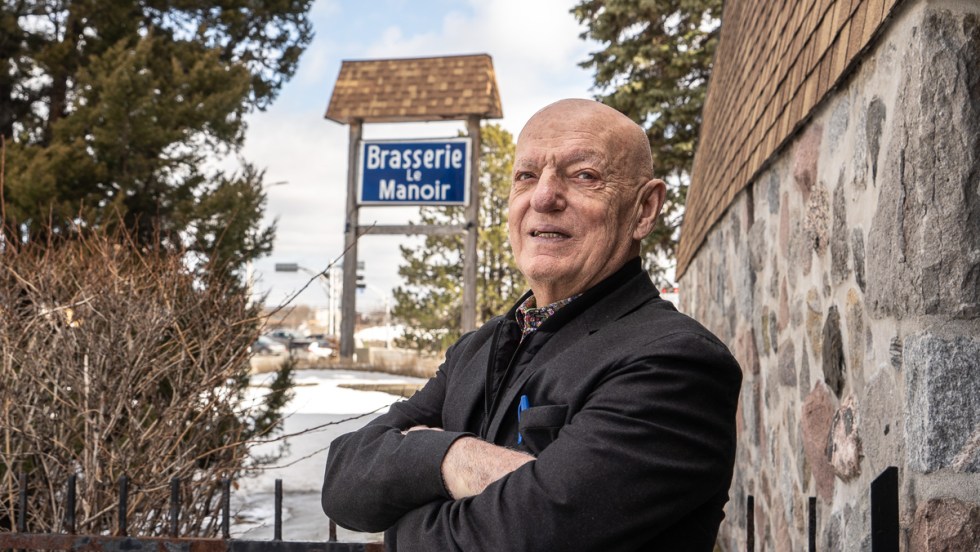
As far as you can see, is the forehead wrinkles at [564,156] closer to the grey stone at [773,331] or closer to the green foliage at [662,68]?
the grey stone at [773,331]

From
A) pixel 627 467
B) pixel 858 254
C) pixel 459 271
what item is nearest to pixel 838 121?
pixel 858 254

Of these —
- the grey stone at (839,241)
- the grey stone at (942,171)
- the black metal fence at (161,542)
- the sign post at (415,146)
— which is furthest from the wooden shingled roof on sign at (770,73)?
the sign post at (415,146)

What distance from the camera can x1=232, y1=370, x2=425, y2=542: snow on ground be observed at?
20.9ft

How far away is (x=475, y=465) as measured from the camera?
164cm

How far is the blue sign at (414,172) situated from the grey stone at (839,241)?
6867 millimetres

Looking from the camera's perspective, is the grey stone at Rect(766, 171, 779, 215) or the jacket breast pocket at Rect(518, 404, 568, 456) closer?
the jacket breast pocket at Rect(518, 404, 568, 456)

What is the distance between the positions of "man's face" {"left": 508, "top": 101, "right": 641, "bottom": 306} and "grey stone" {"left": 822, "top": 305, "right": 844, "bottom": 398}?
0.93m

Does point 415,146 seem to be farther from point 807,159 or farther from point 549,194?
point 549,194

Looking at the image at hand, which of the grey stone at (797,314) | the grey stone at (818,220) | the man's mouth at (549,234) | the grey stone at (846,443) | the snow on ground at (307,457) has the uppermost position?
the grey stone at (818,220)

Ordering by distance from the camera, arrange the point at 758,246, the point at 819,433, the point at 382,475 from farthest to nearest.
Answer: the point at 758,246
the point at 819,433
the point at 382,475

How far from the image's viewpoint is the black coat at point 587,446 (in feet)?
4.80

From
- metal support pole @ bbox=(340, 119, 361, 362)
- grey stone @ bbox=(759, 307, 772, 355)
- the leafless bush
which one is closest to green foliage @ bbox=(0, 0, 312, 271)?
metal support pole @ bbox=(340, 119, 361, 362)

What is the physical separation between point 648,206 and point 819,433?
1190mm

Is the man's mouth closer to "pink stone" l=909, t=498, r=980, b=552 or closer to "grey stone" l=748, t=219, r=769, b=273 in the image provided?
"pink stone" l=909, t=498, r=980, b=552
